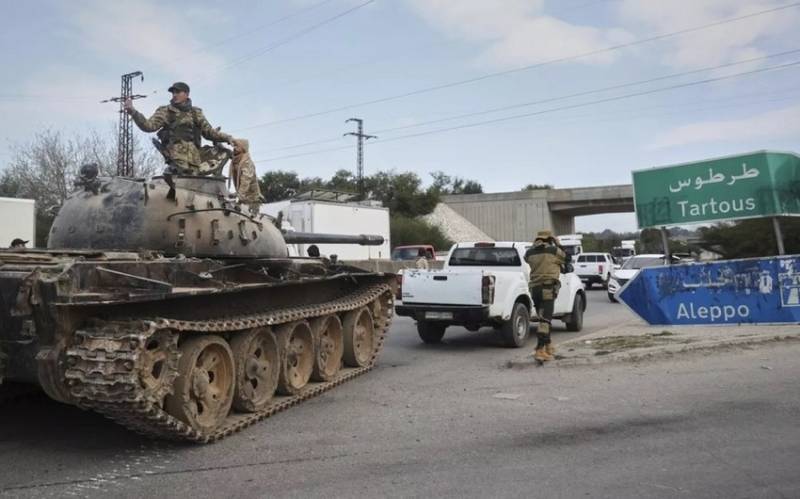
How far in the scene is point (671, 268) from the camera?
335 inches

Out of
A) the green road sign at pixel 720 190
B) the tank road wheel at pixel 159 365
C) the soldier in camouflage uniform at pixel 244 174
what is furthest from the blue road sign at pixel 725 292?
the tank road wheel at pixel 159 365

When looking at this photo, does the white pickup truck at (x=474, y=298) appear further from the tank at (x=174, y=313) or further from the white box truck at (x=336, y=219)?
the white box truck at (x=336, y=219)

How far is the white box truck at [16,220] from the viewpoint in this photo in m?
17.1

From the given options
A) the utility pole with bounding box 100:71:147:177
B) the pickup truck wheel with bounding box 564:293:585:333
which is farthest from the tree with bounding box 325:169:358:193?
the pickup truck wheel with bounding box 564:293:585:333

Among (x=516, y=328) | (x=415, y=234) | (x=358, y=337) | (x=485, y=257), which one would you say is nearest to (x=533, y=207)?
(x=415, y=234)

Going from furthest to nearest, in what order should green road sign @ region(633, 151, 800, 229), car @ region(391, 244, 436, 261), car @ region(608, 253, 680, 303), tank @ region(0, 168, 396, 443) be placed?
Result: car @ region(391, 244, 436, 261)
car @ region(608, 253, 680, 303)
green road sign @ region(633, 151, 800, 229)
tank @ region(0, 168, 396, 443)

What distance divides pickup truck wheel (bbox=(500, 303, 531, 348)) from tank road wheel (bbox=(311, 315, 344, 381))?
3269 mm

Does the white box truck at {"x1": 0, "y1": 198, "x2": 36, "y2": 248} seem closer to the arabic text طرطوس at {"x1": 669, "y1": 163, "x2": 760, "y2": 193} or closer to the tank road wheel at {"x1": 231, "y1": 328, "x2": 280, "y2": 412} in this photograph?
the tank road wheel at {"x1": 231, "y1": 328, "x2": 280, "y2": 412}

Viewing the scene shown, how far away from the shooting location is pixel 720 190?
8586mm

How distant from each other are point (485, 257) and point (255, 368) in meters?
6.54

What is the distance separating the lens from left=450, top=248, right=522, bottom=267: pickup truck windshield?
40.9ft

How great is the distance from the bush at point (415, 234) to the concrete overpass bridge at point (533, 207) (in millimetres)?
11166

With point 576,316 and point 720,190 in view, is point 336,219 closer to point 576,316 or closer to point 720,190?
point 576,316

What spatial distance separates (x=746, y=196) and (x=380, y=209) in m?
23.1
